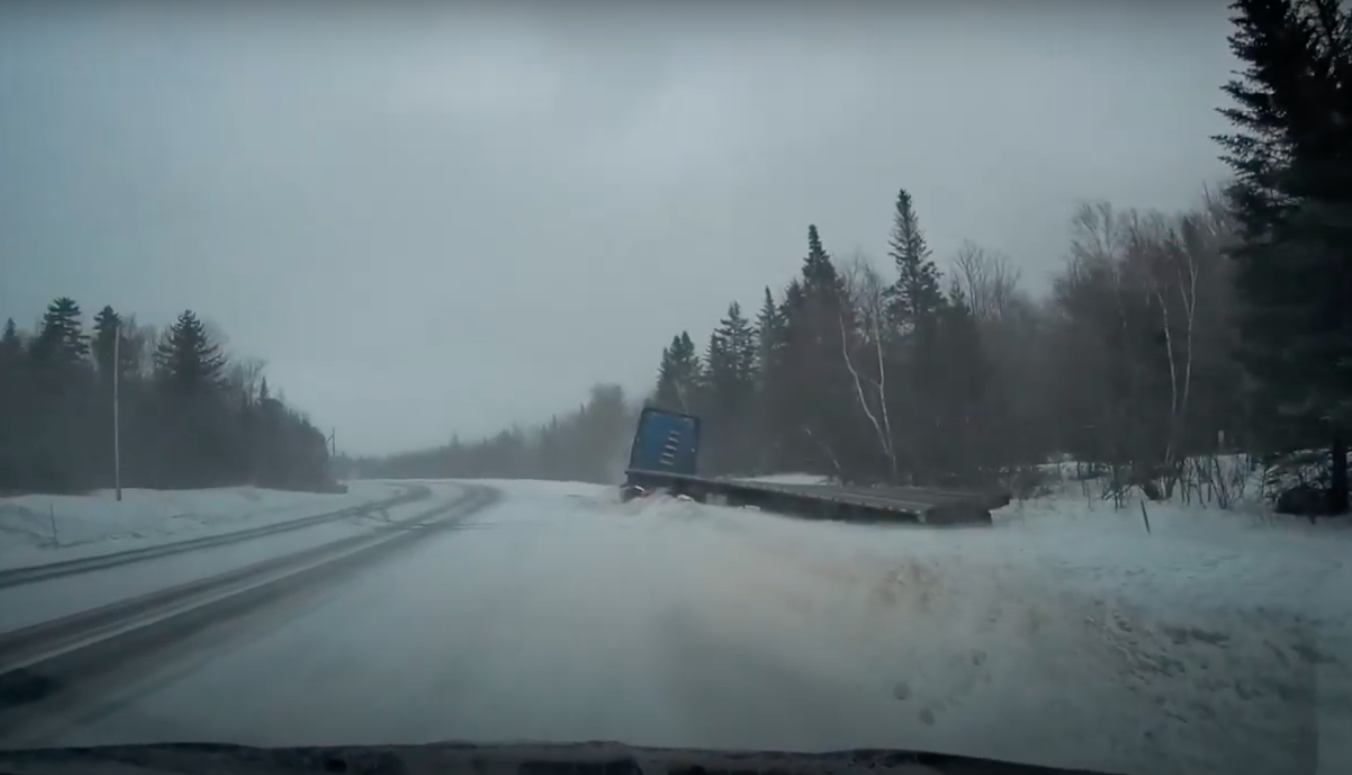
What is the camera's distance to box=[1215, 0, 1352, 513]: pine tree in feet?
38.3

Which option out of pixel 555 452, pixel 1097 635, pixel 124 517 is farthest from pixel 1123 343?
pixel 555 452

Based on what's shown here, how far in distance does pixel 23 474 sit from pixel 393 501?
2376cm

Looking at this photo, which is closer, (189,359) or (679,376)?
(189,359)

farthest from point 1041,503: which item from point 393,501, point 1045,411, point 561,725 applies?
point 393,501

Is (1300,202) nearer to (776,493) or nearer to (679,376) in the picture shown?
(776,493)

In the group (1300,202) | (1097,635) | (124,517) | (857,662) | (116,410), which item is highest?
(1300,202)

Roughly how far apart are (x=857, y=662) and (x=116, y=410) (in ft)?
39.0

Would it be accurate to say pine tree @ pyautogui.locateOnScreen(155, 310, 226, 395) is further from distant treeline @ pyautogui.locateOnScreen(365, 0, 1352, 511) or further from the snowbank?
distant treeline @ pyautogui.locateOnScreen(365, 0, 1352, 511)

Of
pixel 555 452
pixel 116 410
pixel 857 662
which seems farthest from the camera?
pixel 555 452

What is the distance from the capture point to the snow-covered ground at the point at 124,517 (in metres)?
14.9

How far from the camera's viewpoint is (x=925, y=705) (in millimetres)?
6094

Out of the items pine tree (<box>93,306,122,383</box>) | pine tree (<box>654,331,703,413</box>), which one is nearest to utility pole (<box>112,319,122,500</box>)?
pine tree (<box>93,306,122,383</box>)

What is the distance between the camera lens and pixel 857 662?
7.25 meters

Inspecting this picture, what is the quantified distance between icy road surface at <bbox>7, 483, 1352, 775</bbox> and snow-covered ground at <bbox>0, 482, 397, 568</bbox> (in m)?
6.90
